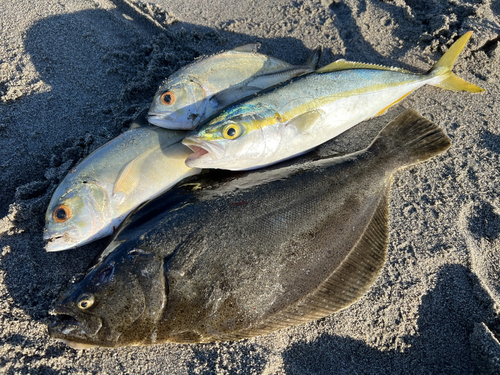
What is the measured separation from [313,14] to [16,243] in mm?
3274

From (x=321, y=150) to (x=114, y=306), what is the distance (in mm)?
1704

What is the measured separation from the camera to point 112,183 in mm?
2184

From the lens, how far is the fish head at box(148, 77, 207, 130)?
2.35 metres

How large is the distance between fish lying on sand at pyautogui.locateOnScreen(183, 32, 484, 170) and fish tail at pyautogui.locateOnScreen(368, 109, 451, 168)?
18cm

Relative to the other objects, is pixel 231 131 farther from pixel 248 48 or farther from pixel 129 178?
pixel 248 48

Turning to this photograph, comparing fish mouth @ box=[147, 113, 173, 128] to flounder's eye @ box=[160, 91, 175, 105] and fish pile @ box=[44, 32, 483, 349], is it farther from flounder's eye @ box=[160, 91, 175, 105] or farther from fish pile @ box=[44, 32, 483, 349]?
flounder's eye @ box=[160, 91, 175, 105]

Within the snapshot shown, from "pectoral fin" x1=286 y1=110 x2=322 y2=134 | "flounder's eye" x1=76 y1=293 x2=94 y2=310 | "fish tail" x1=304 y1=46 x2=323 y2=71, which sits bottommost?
"flounder's eye" x1=76 y1=293 x2=94 y2=310

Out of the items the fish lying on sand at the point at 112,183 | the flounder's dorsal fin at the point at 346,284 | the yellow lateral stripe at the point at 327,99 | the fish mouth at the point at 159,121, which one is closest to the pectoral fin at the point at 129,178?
the fish lying on sand at the point at 112,183

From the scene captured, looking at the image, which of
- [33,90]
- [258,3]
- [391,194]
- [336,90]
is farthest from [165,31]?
[391,194]

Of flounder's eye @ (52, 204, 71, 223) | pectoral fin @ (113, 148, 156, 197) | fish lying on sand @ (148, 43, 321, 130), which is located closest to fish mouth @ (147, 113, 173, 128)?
fish lying on sand @ (148, 43, 321, 130)

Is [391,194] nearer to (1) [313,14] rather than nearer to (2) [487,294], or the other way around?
(2) [487,294]

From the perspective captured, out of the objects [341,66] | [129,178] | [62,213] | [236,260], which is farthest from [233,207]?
[341,66]

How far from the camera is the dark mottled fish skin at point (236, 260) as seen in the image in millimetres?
1856

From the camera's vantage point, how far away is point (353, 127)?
106 inches
